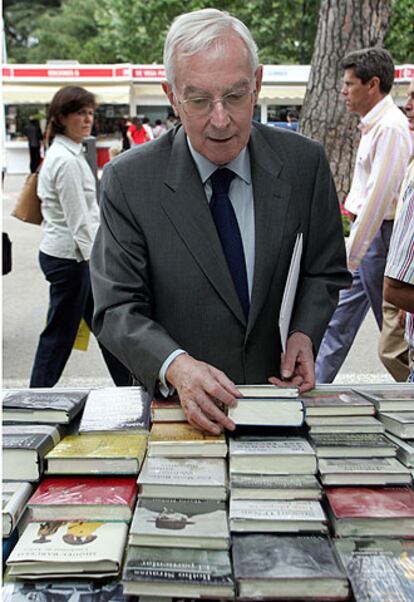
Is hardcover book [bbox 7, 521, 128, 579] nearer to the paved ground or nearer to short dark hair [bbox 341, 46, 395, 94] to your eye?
short dark hair [bbox 341, 46, 395, 94]

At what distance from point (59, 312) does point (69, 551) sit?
10.7ft

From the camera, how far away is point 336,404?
1.58 meters

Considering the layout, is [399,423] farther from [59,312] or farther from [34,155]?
[34,155]

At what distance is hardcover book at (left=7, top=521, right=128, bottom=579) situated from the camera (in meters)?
1.10

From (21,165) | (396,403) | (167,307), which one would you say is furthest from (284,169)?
(21,165)

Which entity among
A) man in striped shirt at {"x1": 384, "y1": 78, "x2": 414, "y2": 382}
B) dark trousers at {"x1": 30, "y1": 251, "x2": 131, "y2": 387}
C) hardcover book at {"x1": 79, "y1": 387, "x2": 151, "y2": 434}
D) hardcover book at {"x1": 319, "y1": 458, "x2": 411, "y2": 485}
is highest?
man in striped shirt at {"x1": 384, "y1": 78, "x2": 414, "y2": 382}

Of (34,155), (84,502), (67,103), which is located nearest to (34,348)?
(67,103)

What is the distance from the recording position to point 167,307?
1880 mm

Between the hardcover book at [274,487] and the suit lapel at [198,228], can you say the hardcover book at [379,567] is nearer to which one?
the hardcover book at [274,487]

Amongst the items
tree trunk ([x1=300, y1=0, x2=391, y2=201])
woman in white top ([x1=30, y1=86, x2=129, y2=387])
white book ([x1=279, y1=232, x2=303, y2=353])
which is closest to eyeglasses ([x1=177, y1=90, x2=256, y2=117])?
white book ([x1=279, y1=232, x2=303, y2=353])

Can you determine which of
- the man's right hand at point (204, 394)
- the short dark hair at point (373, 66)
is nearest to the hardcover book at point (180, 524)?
the man's right hand at point (204, 394)

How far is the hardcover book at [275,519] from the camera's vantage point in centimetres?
116

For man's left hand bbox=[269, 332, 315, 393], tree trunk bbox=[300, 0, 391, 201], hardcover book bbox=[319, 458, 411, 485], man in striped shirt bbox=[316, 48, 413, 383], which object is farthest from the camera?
tree trunk bbox=[300, 0, 391, 201]

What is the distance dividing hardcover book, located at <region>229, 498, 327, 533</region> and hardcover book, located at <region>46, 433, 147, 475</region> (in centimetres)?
25
